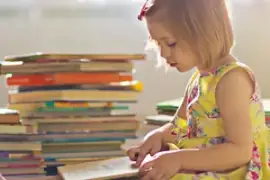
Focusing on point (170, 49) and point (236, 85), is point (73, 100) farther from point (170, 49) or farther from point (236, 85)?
point (236, 85)

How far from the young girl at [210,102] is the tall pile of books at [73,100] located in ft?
0.85

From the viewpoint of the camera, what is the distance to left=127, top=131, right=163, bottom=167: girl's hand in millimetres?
1088

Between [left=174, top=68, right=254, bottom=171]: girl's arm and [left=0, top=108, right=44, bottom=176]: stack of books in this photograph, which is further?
[left=0, top=108, right=44, bottom=176]: stack of books

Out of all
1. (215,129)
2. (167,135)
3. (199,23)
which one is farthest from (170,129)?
(199,23)

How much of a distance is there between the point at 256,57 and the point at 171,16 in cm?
84

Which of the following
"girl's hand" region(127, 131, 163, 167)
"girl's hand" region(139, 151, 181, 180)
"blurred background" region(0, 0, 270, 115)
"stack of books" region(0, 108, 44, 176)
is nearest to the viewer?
"girl's hand" region(139, 151, 181, 180)

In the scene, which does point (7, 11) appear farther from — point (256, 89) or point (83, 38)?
point (256, 89)

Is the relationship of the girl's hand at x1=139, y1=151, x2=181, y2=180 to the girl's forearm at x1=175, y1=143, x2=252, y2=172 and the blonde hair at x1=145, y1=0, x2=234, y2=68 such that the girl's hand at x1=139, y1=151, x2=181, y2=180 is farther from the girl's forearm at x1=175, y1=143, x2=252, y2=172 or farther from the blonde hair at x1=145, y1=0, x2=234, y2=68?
the blonde hair at x1=145, y1=0, x2=234, y2=68

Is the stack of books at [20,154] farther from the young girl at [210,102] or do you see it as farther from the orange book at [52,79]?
the young girl at [210,102]

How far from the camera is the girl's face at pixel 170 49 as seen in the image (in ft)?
3.22

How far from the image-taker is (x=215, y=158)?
0.93 meters

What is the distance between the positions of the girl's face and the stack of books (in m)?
0.38

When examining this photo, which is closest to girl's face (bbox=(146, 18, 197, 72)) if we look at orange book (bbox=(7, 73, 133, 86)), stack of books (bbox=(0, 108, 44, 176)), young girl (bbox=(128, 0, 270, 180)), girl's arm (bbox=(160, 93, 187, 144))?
young girl (bbox=(128, 0, 270, 180))

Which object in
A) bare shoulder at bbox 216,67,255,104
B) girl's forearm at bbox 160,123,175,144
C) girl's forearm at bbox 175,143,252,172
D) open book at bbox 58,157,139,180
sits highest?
bare shoulder at bbox 216,67,255,104
